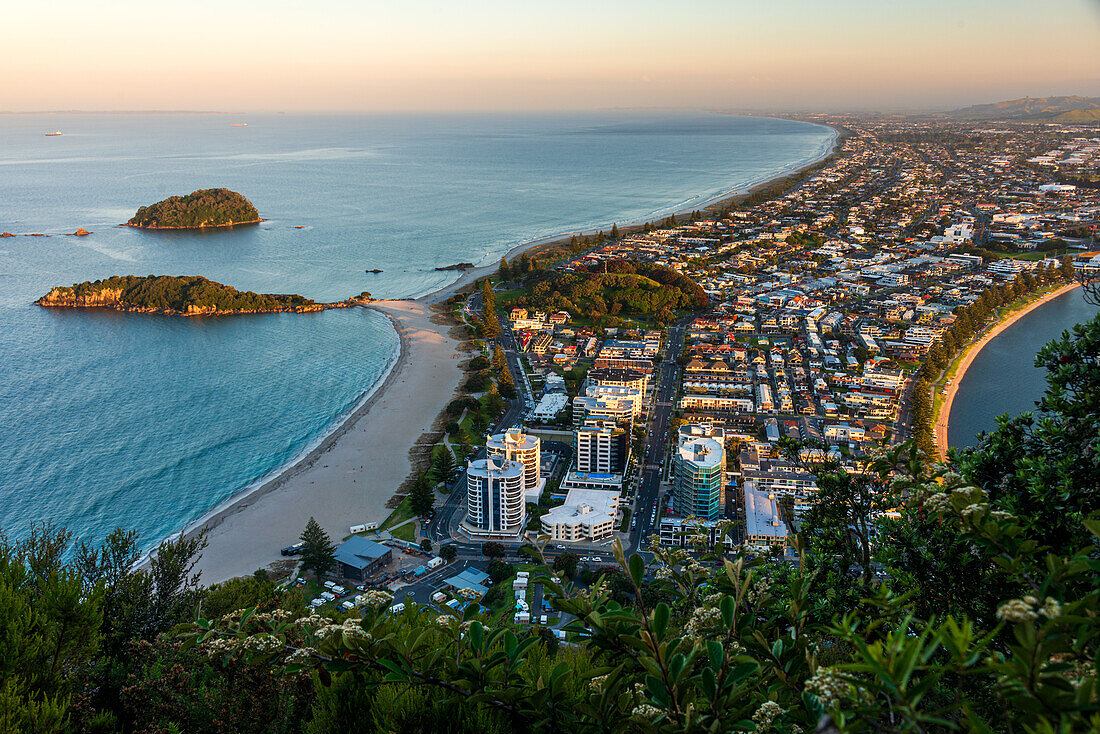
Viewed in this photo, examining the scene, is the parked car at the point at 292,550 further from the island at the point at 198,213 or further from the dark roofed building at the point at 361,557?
the island at the point at 198,213

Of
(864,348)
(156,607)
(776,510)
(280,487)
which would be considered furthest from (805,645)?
(864,348)

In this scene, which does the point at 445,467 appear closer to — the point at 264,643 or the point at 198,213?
the point at 264,643

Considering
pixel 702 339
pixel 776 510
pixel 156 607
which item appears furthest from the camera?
pixel 702 339

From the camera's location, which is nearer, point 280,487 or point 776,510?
point 776,510

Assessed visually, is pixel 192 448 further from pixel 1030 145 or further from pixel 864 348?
pixel 1030 145

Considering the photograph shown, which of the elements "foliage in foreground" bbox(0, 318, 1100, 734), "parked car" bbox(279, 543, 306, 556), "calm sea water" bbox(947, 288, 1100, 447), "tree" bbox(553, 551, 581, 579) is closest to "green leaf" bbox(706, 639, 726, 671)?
"foliage in foreground" bbox(0, 318, 1100, 734)

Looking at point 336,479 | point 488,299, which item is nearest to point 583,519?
point 336,479

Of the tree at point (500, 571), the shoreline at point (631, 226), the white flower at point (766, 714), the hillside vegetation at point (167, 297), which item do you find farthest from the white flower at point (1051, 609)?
the hillside vegetation at point (167, 297)
